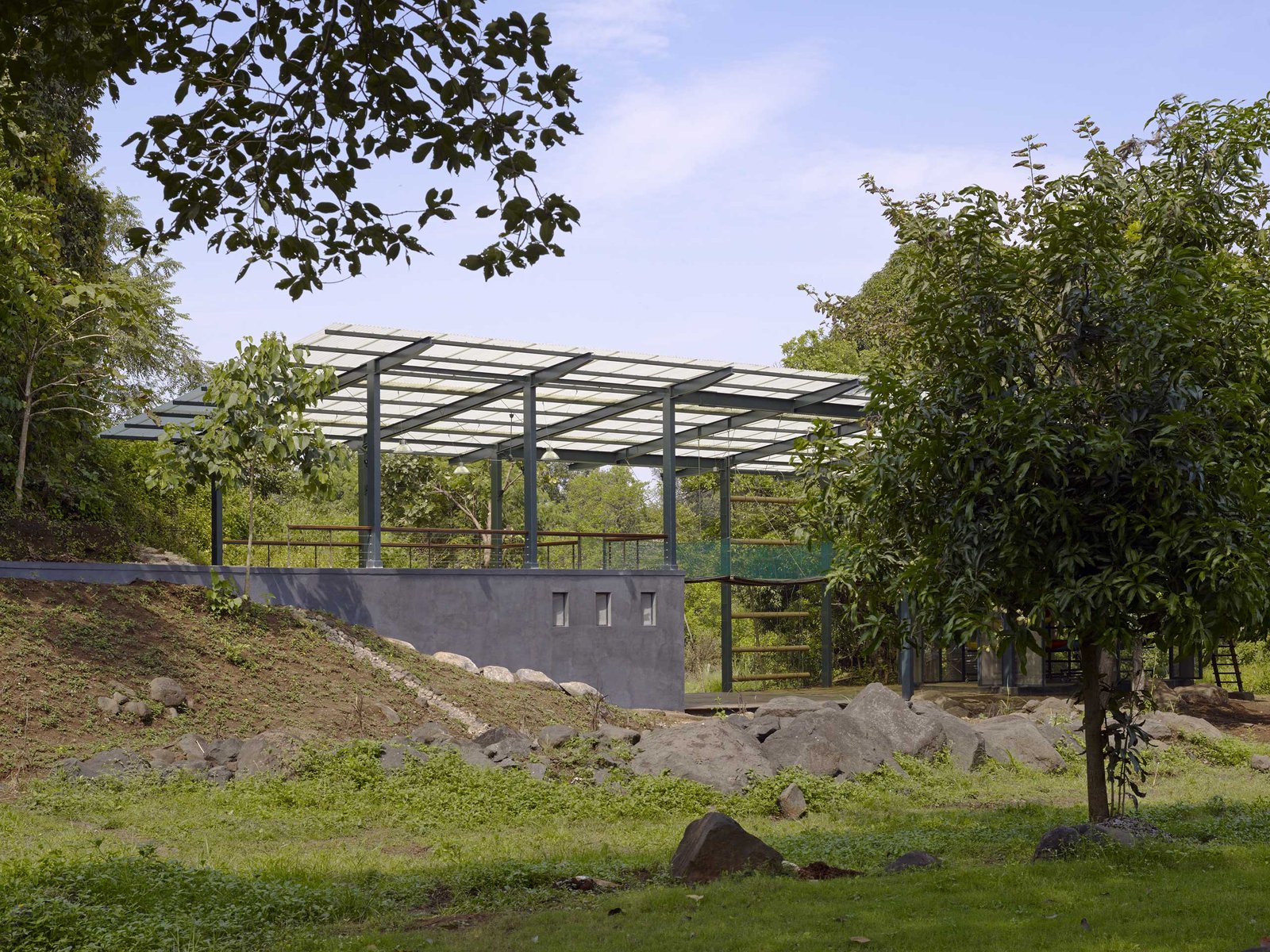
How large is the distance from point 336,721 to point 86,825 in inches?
192

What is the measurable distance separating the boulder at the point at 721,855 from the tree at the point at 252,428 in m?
11.2

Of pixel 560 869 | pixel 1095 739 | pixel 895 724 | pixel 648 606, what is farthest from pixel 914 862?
pixel 648 606

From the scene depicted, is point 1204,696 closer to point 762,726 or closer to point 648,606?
point 648,606

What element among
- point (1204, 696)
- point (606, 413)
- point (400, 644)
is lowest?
point (1204, 696)

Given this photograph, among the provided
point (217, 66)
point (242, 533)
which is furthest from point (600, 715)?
point (242, 533)

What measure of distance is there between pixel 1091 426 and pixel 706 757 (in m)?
6.80

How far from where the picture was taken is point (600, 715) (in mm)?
18719

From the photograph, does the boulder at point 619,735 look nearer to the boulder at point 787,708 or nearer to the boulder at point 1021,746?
the boulder at point 787,708

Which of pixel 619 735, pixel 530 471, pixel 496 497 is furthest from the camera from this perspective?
pixel 496 497

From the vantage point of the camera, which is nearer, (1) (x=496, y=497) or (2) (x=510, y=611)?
(2) (x=510, y=611)

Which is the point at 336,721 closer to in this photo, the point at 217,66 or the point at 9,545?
the point at 9,545

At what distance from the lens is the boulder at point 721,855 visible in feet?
27.5

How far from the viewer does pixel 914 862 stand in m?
8.60

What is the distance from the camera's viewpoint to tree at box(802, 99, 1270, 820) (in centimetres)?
792
